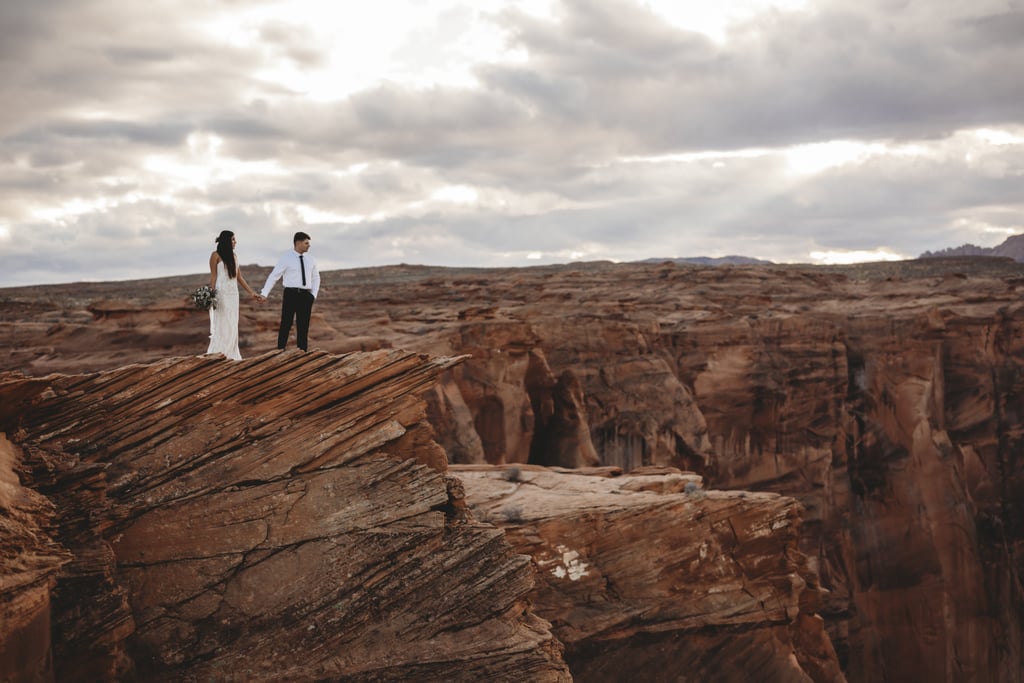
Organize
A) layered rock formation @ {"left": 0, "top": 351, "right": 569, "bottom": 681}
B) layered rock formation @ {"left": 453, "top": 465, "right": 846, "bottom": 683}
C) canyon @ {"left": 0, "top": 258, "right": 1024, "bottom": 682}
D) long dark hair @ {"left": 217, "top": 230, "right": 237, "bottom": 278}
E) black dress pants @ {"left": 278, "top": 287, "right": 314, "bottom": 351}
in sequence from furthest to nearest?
layered rock formation @ {"left": 453, "top": 465, "right": 846, "bottom": 683}, black dress pants @ {"left": 278, "top": 287, "right": 314, "bottom": 351}, long dark hair @ {"left": 217, "top": 230, "right": 237, "bottom": 278}, canyon @ {"left": 0, "top": 258, "right": 1024, "bottom": 682}, layered rock formation @ {"left": 0, "top": 351, "right": 569, "bottom": 681}

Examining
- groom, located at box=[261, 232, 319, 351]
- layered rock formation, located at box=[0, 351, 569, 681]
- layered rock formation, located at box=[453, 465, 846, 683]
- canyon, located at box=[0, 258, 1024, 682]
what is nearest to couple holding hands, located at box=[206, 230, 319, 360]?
groom, located at box=[261, 232, 319, 351]

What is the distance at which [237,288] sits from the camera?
46.6ft

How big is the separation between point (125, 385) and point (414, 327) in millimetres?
18330

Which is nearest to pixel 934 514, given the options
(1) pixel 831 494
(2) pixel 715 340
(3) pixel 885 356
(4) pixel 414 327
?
(1) pixel 831 494

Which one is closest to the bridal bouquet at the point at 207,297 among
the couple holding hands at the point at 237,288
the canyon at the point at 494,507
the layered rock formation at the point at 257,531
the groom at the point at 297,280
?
the couple holding hands at the point at 237,288

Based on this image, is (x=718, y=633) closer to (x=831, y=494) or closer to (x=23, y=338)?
(x=23, y=338)

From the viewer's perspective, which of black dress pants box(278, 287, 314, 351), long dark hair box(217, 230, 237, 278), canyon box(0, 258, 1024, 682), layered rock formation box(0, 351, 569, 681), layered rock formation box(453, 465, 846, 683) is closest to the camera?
layered rock formation box(0, 351, 569, 681)

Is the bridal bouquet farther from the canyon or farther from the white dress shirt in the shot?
the canyon

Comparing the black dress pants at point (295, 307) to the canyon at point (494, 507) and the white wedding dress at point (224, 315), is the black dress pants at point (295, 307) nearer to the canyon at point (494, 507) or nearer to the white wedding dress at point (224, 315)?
the white wedding dress at point (224, 315)

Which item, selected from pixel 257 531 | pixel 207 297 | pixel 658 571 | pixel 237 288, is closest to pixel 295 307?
pixel 237 288

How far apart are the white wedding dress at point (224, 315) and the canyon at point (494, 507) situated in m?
2.01

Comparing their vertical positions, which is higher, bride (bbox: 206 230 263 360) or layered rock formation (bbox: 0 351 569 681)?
bride (bbox: 206 230 263 360)

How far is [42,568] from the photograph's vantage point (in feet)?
29.3

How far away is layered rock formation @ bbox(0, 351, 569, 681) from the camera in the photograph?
9727mm
